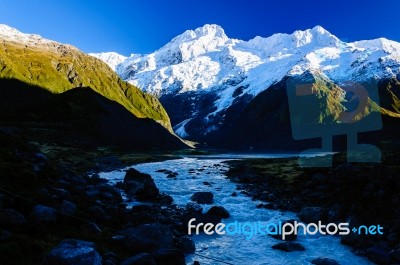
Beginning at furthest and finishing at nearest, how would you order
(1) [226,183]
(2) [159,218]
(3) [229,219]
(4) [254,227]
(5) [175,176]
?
1. (5) [175,176]
2. (1) [226,183]
3. (3) [229,219]
4. (4) [254,227]
5. (2) [159,218]

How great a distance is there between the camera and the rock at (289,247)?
26.7 m

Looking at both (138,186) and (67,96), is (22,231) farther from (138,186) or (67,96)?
(67,96)

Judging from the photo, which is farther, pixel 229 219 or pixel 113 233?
pixel 229 219

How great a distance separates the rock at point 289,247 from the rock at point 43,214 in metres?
15.2

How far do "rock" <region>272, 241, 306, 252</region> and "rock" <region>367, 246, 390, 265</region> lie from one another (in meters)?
4.39

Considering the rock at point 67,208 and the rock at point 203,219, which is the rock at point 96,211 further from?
the rock at point 203,219

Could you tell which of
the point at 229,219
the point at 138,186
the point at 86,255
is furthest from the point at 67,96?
the point at 86,255

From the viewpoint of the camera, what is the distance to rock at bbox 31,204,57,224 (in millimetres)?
21603

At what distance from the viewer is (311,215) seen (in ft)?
113

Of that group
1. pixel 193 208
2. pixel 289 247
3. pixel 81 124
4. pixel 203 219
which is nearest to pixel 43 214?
pixel 203 219

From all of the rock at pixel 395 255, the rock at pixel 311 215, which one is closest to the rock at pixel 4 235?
the rock at pixel 395 255

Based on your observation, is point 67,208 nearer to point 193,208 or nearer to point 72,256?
point 72,256

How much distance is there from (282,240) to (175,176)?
41836mm

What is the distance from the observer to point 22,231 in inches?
781
